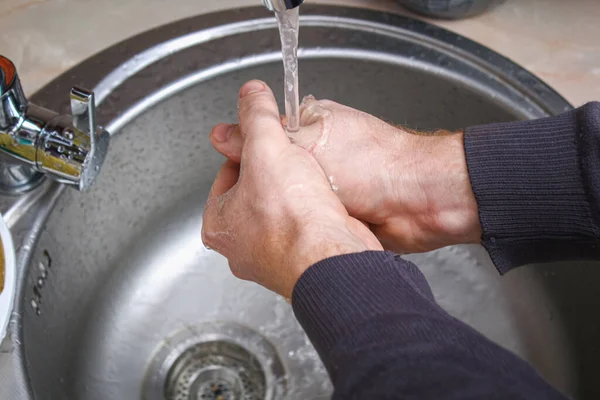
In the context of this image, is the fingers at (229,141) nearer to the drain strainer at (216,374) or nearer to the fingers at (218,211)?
the fingers at (218,211)

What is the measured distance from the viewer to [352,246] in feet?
1.63

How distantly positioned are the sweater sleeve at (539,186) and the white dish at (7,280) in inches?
17.4

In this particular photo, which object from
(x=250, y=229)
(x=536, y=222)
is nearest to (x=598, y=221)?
(x=536, y=222)

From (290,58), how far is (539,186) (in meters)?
0.27

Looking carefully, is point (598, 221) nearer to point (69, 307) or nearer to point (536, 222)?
point (536, 222)

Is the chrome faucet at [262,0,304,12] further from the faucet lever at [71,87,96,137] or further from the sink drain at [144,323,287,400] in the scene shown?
the sink drain at [144,323,287,400]

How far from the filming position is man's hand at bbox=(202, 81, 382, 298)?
0.51m

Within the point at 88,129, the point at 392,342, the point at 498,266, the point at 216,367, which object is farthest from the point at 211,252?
the point at 392,342

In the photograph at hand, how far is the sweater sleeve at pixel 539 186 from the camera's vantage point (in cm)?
57

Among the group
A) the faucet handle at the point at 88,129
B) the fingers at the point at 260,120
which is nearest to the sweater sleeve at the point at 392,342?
the fingers at the point at 260,120

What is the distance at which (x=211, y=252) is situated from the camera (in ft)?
2.78

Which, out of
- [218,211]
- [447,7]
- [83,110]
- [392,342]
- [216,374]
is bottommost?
[392,342]

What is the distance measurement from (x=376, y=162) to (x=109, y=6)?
440mm

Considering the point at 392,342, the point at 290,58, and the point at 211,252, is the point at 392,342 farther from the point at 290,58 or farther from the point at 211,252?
the point at 211,252
